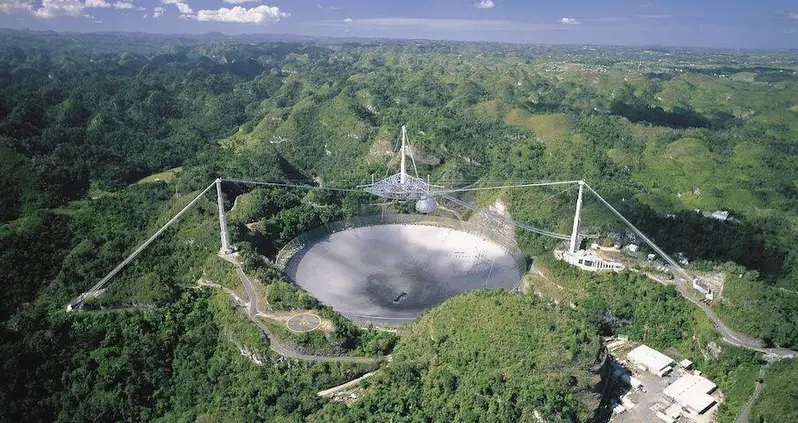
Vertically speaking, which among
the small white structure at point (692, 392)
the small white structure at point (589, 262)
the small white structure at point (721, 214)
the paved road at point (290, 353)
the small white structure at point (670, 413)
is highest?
the small white structure at point (589, 262)

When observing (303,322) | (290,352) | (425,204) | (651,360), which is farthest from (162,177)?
(651,360)

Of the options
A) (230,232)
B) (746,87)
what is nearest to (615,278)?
(230,232)

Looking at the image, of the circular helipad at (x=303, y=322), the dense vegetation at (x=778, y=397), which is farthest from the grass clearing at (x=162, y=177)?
the dense vegetation at (x=778, y=397)

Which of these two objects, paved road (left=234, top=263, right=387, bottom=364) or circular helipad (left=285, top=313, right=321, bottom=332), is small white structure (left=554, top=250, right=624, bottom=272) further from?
circular helipad (left=285, top=313, right=321, bottom=332)

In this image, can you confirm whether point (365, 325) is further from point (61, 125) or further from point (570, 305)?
point (61, 125)

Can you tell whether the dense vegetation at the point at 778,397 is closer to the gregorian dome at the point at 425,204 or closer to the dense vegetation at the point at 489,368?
the dense vegetation at the point at 489,368

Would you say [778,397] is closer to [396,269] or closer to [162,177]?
[396,269]
